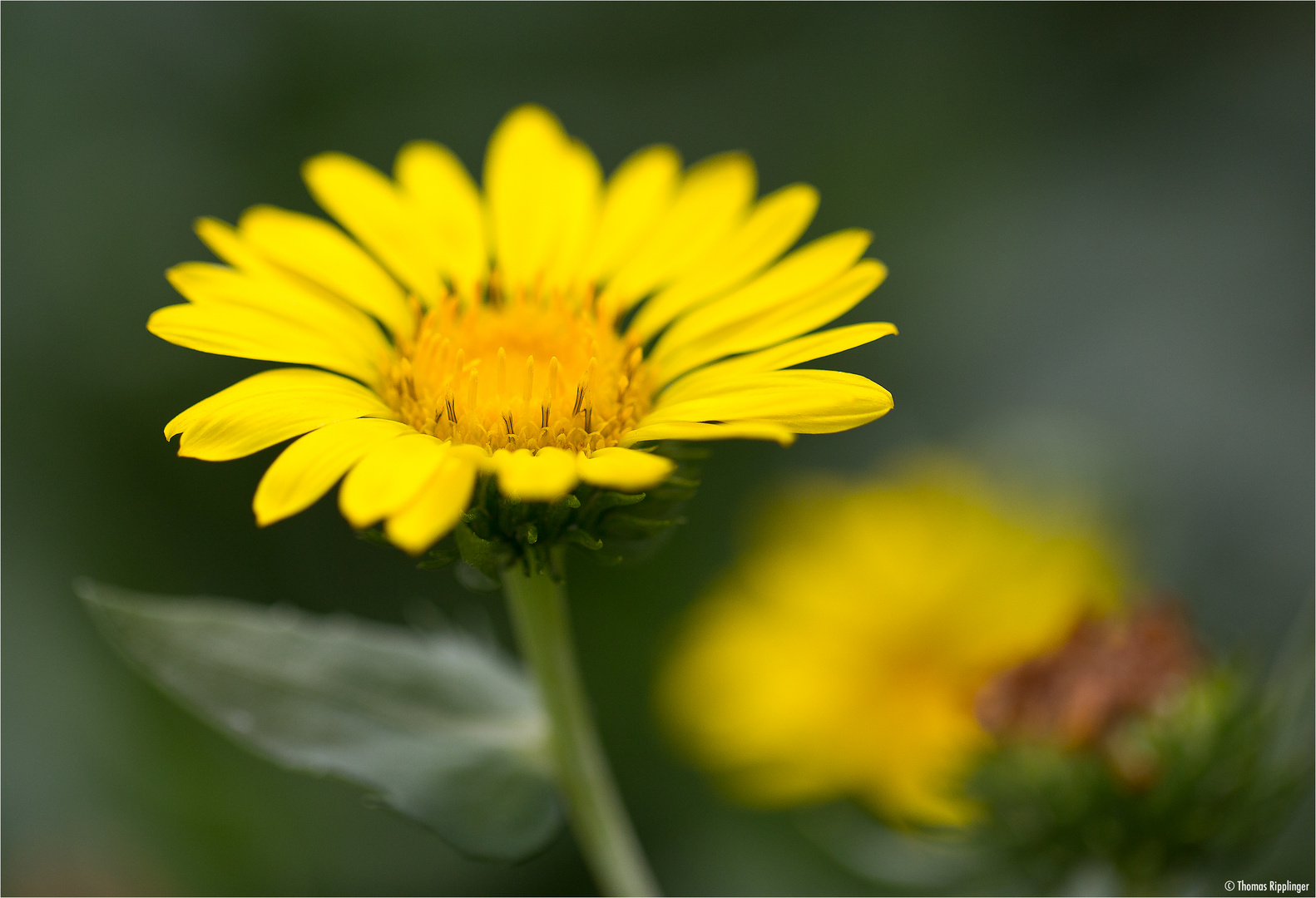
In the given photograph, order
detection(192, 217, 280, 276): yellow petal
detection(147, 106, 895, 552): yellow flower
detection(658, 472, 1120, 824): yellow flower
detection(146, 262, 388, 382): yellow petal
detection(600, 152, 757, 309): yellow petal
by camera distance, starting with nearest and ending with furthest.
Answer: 1. detection(147, 106, 895, 552): yellow flower
2. detection(146, 262, 388, 382): yellow petal
3. detection(192, 217, 280, 276): yellow petal
4. detection(600, 152, 757, 309): yellow petal
5. detection(658, 472, 1120, 824): yellow flower

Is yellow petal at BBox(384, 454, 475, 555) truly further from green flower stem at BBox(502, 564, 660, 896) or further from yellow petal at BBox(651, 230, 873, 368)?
yellow petal at BBox(651, 230, 873, 368)

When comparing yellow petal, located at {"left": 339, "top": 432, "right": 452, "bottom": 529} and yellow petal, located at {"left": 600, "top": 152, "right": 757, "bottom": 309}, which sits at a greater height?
yellow petal, located at {"left": 600, "top": 152, "right": 757, "bottom": 309}

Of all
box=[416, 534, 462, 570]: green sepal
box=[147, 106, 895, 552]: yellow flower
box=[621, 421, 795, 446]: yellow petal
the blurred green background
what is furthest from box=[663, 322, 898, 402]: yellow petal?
the blurred green background

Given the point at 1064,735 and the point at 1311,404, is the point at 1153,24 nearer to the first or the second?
the point at 1311,404

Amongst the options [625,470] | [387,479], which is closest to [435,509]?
[387,479]

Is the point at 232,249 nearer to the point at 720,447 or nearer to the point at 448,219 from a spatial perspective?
the point at 448,219

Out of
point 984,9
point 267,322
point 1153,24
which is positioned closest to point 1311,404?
point 1153,24
